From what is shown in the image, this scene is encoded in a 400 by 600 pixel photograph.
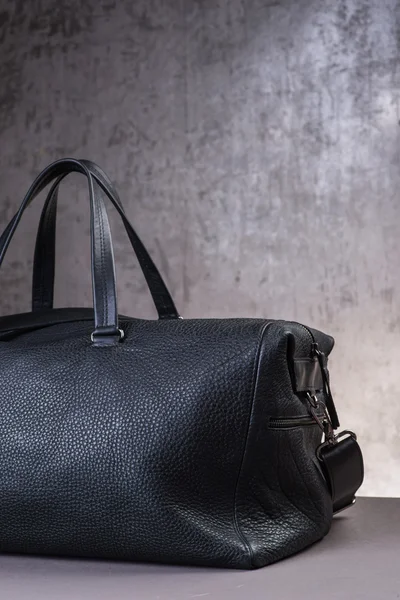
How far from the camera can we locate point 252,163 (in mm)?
2061

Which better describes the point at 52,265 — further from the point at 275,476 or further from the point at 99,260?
the point at 275,476

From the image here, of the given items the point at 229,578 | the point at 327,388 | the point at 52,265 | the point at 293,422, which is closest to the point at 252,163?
the point at 52,265

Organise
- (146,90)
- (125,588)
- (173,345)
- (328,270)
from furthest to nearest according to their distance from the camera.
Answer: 1. (146,90)
2. (328,270)
3. (173,345)
4. (125,588)

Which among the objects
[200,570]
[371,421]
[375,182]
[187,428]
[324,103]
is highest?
[324,103]

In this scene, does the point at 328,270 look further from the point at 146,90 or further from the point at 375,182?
the point at 146,90

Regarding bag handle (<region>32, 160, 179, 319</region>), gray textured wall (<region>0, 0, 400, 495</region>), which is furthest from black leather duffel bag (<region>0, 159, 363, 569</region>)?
gray textured wall (<region>0, 0, 400, 495</region>)

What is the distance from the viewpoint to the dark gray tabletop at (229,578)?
69cm

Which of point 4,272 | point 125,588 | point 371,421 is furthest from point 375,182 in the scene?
point 125,588

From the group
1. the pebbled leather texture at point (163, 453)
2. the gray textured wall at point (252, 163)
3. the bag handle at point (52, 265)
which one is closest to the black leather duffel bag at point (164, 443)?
the pebbled leather texture at point (163, 453)

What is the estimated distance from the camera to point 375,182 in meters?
2.03

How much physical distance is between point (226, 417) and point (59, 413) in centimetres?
17

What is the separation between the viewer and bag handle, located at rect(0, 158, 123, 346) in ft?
2.88

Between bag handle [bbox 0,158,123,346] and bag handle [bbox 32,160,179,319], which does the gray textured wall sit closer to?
bag handle [bbox 32,160,179,319]

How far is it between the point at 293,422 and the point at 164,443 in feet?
0.44
